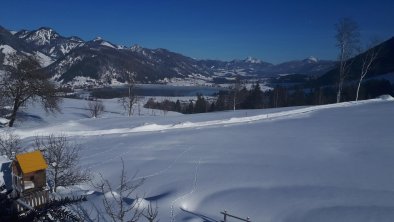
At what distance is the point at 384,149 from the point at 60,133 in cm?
2096

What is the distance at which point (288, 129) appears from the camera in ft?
88.0

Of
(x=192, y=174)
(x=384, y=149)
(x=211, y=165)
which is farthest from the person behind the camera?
(x=384, y=149)

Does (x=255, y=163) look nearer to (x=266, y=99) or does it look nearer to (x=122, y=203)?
(x=122, y=203)

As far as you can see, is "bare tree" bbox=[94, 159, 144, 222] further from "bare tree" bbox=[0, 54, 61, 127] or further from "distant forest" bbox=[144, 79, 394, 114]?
"distant forest" bbox=[144, 79, 394, 114]

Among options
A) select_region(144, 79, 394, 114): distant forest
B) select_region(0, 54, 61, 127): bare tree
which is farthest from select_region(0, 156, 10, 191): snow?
select_region(144, 79, 394, 114): distant forest

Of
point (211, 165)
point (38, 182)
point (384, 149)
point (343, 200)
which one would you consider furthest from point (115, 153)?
point (384, 149)

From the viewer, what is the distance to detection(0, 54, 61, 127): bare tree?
26.6 metres

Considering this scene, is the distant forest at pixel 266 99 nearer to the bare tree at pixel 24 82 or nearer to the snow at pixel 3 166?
the bare tree at pixel 24 82

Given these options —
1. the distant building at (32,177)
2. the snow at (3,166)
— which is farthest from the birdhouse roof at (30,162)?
the snow at (3,166)

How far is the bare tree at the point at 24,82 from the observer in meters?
26.6

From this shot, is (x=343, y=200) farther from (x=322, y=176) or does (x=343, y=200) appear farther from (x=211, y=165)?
(x=211, y=165)

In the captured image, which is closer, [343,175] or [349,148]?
[343,175]

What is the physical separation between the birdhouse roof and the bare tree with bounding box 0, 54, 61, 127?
1783 cm

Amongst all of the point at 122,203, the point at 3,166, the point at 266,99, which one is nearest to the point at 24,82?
the point at 3,166
